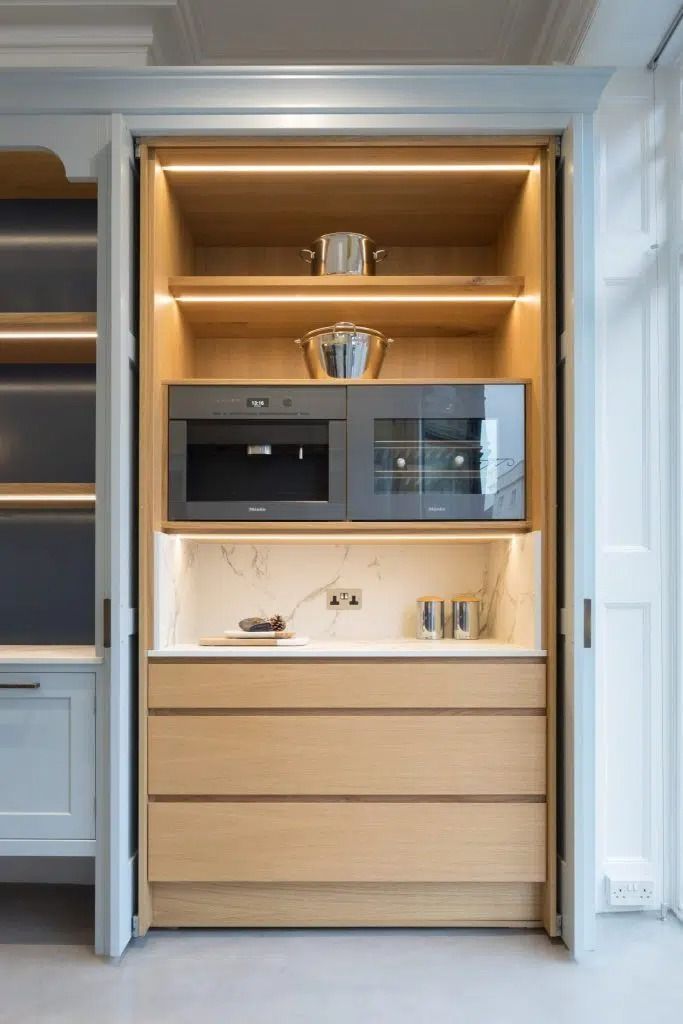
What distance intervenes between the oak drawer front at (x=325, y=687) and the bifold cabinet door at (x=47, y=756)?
0.21m

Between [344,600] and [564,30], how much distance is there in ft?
6.51

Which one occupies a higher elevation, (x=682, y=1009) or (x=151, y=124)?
(x=151, y=124)

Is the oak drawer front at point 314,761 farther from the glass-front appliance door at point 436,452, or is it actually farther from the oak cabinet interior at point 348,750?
the glass-front appliance door at point 436,452

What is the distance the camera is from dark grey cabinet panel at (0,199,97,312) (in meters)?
3.14

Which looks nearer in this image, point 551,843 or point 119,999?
point 119,999

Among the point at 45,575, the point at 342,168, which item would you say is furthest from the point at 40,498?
the point at 342,168

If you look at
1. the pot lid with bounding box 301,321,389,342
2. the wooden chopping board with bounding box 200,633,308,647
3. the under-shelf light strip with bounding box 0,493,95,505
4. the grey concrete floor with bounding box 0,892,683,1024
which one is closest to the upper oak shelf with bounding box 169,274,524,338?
the pot lid with bounding box 301,321,389,342

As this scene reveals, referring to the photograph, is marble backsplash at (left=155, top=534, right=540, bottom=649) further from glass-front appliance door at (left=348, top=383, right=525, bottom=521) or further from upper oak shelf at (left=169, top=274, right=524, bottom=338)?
upper oak shelf at (left=169, top=274, right=524, bottom=338)

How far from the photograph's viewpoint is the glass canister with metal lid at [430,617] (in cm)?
300

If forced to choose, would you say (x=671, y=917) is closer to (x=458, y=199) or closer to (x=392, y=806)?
(x=392, y=806)

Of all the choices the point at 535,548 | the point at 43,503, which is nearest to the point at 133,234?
the point at 43,503

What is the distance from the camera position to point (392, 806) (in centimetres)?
252

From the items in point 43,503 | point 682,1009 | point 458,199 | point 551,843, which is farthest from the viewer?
point 43,503

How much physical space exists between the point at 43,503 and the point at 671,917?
239cm
